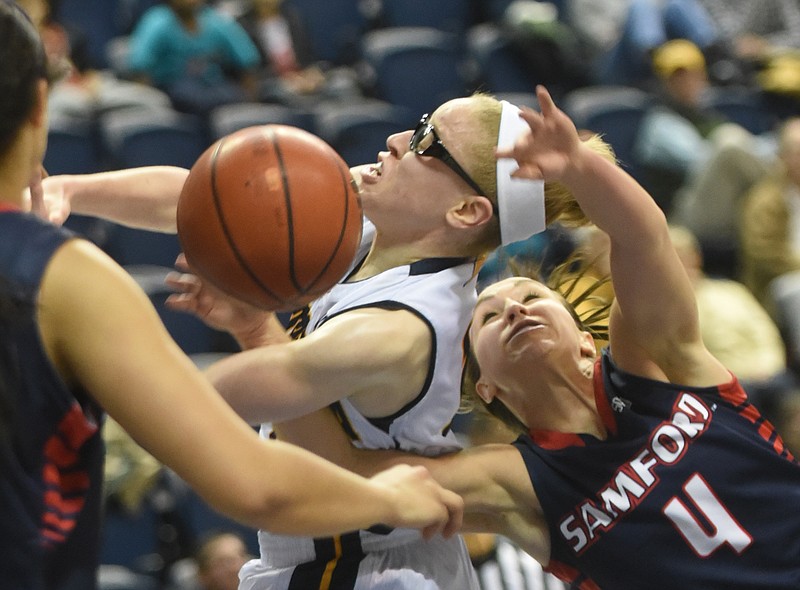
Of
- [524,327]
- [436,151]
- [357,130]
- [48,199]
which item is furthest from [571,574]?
[357,130]

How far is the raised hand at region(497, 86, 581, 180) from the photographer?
2.61 meters

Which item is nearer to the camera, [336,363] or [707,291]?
[336,363]

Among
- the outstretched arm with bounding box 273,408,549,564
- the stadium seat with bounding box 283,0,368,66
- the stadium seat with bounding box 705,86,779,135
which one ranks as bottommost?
the stadium seat with bounding box 705,86,779,135

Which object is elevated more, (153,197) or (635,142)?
(153,197)

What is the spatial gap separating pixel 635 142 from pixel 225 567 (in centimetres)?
437

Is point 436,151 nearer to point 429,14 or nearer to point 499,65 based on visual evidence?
point 499,65

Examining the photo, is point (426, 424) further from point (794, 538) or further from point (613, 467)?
point (794, 538)

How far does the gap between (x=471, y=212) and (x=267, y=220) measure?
622mm

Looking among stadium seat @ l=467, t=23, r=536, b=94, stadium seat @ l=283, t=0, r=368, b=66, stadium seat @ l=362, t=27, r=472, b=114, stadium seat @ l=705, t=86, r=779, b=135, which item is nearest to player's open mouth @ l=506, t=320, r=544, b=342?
stadium seat @ l=362, t=27, r=472, b=114

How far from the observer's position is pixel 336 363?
269cm

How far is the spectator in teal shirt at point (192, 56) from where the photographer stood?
27.3ft

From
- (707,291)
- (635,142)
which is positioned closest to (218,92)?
(635,142)

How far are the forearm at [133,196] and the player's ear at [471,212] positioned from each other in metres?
0.71

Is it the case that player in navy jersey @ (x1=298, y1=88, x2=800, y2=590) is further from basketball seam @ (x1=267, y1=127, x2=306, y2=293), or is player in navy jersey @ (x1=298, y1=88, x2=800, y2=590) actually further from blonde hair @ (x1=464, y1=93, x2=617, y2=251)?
basketball seam @ (x1=267, y1=127, x2=306, y2=293)
